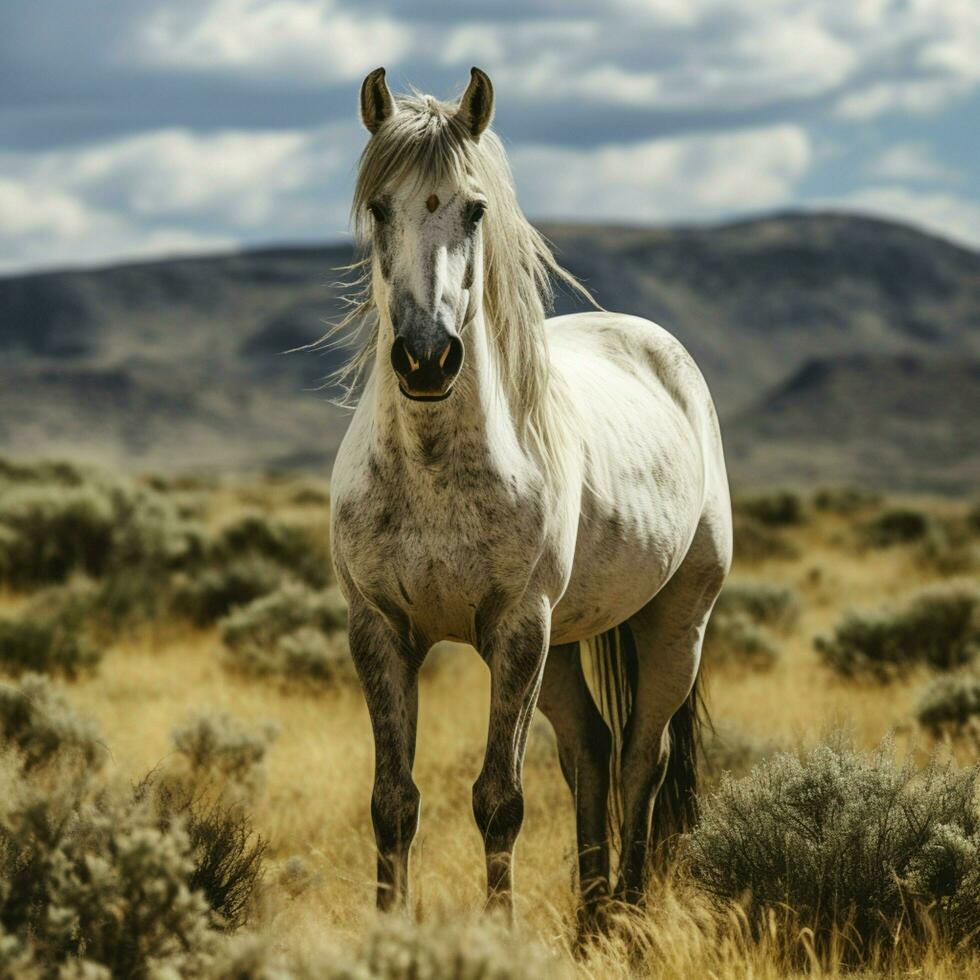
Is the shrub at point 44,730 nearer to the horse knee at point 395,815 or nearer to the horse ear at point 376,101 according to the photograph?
the horse knee at point 395,815

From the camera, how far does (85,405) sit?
10806 centimetres

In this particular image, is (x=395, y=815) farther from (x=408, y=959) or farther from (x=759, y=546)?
(x=759, y=546)

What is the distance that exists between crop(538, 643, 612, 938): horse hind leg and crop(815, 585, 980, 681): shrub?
451cm

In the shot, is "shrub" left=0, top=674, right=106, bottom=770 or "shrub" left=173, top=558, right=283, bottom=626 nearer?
"shrub" left=0, top=674, right=106, bottom=770

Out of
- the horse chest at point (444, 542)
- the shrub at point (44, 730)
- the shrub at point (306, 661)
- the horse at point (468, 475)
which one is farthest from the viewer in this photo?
the shrub at point (306, 661)

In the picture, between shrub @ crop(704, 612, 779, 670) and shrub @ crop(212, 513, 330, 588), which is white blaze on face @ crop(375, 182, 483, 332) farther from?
shrub @ crop(212, 513, 330, 588)

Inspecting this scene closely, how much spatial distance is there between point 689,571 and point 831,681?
13.9 feet

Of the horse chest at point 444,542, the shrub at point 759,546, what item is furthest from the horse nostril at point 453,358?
the shrub at point 759,546

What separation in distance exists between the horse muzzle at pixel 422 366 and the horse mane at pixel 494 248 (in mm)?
498

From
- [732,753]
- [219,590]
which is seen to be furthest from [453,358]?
[219,590]

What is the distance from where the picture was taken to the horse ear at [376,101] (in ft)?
10.5

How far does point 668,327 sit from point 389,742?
16711 centimetres

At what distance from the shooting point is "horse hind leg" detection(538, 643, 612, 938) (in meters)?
4.34

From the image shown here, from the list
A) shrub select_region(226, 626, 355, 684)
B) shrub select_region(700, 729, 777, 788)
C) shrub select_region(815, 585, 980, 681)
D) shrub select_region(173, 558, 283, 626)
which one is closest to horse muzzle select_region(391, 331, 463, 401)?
shrub select_region(700, 729, 777, 788)
